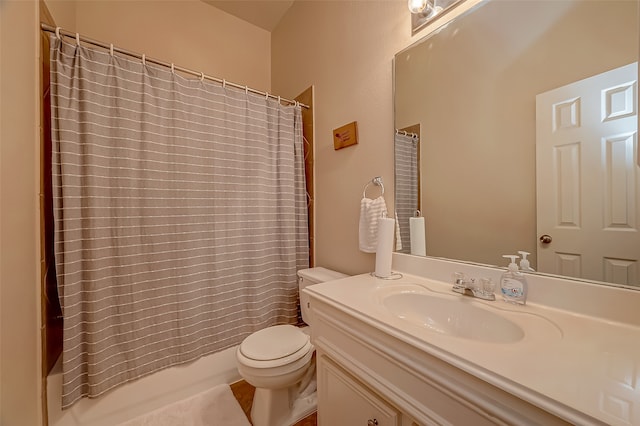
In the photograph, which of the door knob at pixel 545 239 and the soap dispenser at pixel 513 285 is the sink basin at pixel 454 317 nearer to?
the soap dispenser at pixel 513 285

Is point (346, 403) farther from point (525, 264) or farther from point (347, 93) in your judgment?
point (347, 93)

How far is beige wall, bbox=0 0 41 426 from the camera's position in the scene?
0.74 meters

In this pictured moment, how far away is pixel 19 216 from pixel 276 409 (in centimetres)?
137

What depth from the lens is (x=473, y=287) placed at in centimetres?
90

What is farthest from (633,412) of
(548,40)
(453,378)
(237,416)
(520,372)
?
(237,416)

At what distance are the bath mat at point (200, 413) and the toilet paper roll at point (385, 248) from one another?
1.08 metres

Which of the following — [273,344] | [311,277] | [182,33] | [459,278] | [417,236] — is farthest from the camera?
[182,33]

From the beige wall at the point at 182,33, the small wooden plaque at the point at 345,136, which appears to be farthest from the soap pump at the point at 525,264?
the beige wall at the point at 182,33

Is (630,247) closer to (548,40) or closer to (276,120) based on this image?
(548,40)

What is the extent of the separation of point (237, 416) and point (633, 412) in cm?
155

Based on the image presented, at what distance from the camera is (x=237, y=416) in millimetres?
1317

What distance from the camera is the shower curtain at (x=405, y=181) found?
1.20 metres

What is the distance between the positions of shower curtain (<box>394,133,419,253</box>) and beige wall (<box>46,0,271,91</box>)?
1748 millimetres

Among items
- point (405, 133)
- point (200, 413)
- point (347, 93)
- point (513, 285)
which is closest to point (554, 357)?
point (513, 285)
